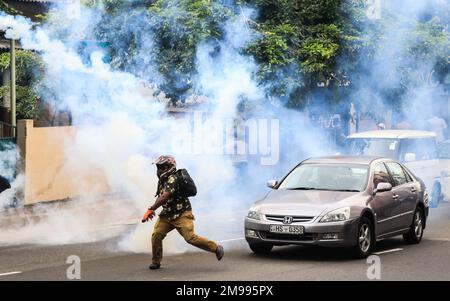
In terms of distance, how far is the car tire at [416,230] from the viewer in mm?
14664

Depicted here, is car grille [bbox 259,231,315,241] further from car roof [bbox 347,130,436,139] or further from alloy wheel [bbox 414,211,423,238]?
car roof [bbox 347,130,436,139]

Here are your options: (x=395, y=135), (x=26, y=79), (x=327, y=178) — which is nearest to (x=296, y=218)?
(x=327, y=178)

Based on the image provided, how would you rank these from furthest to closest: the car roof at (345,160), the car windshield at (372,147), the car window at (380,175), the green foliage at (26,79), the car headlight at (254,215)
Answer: the green foliage at (26,79), the car windshield at (372,147), the car roof at (345,160), the car window at (380,175), the car headlight at (254,215)

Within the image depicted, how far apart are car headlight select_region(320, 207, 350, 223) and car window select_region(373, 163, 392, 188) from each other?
1167mm

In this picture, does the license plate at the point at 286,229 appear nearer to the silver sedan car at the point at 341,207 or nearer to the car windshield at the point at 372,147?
the silver sedan car at the point at 341,207

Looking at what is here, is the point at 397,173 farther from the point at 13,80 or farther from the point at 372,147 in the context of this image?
the point at 13,80

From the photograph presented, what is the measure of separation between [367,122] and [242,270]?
28.2m

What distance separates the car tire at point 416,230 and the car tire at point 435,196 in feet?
20.3

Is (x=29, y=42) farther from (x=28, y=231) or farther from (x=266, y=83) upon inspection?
(x=266, y=83)

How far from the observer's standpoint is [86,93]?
20.2 meters

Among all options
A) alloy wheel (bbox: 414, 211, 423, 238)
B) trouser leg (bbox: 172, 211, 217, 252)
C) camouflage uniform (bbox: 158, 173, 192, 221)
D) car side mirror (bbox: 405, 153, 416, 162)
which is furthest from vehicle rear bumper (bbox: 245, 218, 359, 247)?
car side mirror (bbox: 405, 153, 416, 162)

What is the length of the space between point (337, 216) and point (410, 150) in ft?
26.7

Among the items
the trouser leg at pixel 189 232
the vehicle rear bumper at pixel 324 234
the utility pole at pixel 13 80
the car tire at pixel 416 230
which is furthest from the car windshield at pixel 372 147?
the trouser leg at pixel 189 232
